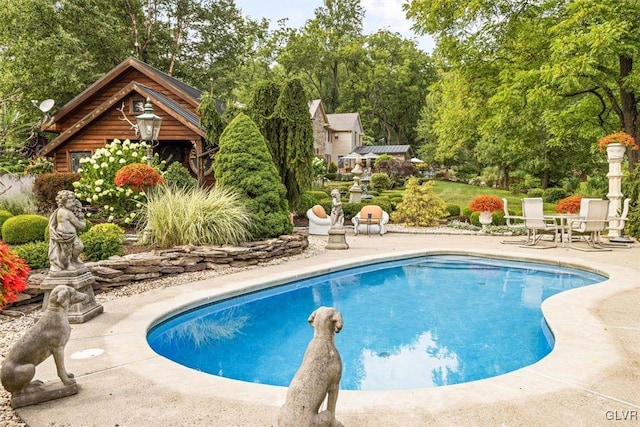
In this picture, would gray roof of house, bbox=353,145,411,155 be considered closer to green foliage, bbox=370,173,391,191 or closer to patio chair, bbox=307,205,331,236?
green foliage, bbox=370,173,391,191

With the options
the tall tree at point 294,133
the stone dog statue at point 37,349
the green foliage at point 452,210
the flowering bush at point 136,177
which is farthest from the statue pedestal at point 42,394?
the green foliage at point 452,210

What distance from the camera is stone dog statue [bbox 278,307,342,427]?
2.15m

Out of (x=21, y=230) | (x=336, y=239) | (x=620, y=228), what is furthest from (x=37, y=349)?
(x=620, y=228)

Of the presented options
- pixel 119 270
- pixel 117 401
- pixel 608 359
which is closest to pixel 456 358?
pixel 608 359

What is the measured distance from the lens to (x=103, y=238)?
723 cm

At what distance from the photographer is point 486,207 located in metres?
14.4

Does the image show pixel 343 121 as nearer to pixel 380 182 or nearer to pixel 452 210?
pixel 380 182

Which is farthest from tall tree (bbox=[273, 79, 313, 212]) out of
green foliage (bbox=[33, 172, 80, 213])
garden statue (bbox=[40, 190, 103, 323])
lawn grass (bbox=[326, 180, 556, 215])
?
lawn grass (bbox=[326, 180, 556, 215])

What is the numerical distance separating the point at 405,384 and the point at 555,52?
39.9ft

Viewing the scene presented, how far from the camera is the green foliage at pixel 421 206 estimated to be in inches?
617

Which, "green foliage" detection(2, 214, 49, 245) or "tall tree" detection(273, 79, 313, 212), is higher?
"tall tree" detection(273, 79, 313, 212)

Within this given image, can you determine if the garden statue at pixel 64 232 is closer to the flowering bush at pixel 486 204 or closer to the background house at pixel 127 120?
the background house at pixel 127 120

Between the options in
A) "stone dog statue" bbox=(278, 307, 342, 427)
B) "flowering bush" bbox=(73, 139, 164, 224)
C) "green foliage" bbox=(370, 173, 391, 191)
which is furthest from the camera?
"green foliage" bbox=(370, 173, 391, 191)

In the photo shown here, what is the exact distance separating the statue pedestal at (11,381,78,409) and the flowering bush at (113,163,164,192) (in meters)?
6.63
